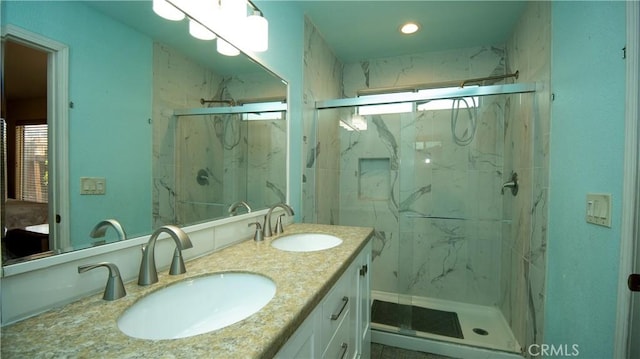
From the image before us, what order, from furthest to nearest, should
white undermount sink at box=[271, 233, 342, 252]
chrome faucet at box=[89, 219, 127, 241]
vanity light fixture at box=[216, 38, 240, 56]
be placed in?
white undermount sink at box=[271, 233, 342, 252]
vanity light fixture at box=[216, 38, 240, 56]
chrome faucet at box=[89, 219, 127, 241]

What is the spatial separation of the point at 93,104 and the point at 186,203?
1.44 ft

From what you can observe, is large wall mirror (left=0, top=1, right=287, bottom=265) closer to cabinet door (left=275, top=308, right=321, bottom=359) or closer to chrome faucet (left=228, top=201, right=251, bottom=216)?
chrome faucet (left=228, top=201, right=251, bottom=216)

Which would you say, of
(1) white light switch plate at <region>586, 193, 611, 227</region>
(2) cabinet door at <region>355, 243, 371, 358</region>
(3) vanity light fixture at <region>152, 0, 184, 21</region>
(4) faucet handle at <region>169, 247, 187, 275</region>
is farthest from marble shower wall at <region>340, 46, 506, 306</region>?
(4) faucet handle at <region>169, 247, 187, 275</region>

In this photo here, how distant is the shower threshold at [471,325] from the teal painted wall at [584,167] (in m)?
0.45

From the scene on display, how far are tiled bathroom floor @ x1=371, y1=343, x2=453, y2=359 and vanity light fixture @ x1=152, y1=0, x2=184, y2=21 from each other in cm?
215

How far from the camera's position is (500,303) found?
2178mm

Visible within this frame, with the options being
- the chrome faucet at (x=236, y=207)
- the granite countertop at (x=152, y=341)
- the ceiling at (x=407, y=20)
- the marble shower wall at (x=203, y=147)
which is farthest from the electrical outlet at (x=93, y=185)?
the ceiling at (x=407, y=20)

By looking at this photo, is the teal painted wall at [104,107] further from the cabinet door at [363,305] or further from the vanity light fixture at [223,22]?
the cabinet door at [363,305]

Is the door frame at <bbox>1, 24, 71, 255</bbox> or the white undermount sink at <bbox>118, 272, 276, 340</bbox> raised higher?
the door frame at <bbox>1, 24, 71, 255</bbox>

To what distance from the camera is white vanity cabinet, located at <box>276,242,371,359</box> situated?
67 centimetres

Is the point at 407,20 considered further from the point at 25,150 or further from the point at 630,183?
the point at 25,150

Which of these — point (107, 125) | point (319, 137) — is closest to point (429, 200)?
point (319, 137)

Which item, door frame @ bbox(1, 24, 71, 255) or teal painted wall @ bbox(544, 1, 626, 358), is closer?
door frame @ bbox(1, 24, 71, 255)

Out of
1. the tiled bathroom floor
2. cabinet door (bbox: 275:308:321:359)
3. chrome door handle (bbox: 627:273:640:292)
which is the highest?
chrome door handle (bbox: 627:273:640:292)
